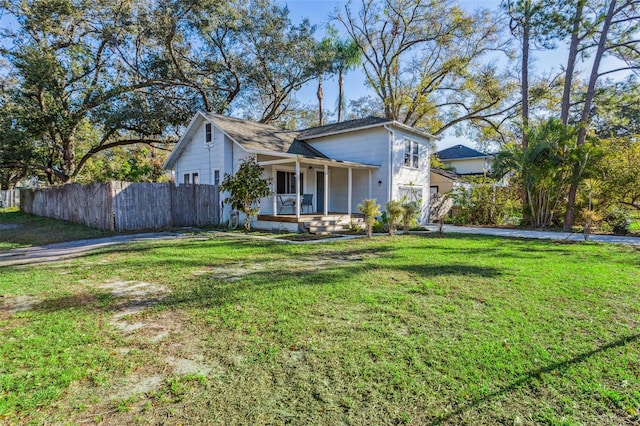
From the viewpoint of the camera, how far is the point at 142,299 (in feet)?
15.0

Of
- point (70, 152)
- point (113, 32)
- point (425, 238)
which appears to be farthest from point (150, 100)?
point (425, 238)

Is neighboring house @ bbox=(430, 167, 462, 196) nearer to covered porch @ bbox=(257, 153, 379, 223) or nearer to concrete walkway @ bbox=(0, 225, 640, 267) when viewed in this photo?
covered porch @ bbox=(257, 153, 379, 223)

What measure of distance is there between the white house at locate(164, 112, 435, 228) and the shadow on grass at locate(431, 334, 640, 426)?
10.8m

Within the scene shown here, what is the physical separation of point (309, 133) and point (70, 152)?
597 inches

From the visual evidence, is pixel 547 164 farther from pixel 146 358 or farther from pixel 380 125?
pixel 146 358

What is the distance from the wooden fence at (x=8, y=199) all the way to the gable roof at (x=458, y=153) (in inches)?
1456

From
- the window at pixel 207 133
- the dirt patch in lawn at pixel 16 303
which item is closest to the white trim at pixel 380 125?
the window at pixel 207 133

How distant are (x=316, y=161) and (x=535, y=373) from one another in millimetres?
11154

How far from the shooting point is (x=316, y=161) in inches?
521

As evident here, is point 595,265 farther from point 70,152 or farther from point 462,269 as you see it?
Answer: point 70,152

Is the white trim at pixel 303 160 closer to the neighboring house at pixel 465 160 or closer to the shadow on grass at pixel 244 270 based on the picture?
the shadow on grass at pixel 244 270

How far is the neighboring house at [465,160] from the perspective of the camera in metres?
29.7

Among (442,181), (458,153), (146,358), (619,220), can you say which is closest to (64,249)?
(146,358)

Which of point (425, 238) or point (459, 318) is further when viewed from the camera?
point (425, 238)
